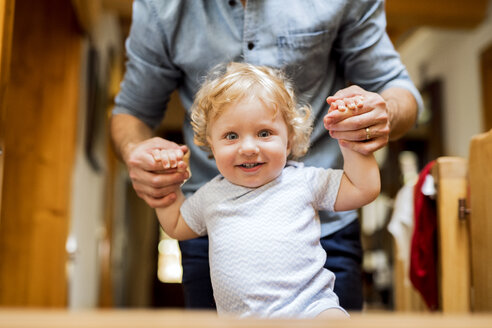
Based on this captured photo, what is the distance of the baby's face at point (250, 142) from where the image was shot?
3.14 ft

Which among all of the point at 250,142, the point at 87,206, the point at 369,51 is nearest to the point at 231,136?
the point at 250,142

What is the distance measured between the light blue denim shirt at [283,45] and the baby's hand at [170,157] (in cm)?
19

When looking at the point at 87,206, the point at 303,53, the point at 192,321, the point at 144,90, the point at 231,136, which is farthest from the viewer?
the point at 87,206

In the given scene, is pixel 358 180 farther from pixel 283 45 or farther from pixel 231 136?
pixel 283 45

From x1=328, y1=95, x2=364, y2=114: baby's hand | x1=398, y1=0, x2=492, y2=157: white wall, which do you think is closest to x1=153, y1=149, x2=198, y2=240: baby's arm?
x1=328, y1=95, x2=364, y2=114: baby's hand

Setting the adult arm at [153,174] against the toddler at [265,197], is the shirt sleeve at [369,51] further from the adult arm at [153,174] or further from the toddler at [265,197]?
the adult arm at [153,174]

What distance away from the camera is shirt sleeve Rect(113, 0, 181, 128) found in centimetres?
117

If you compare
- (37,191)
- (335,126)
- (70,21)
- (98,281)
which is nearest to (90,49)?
(70,21)

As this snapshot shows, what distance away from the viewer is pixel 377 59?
1167mm

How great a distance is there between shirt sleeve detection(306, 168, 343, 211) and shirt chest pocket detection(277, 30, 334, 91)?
241 millimetres

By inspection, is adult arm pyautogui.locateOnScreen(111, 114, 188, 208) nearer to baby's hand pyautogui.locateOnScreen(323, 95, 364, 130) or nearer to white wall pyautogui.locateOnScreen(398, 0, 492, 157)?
baby's hand pyautogui.locateOnScreen(323, 95, 364, 130)

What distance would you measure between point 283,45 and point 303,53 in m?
A: 0.05

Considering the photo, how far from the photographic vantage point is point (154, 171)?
101cm

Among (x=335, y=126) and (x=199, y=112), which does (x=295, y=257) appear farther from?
(x=199, y=112)
